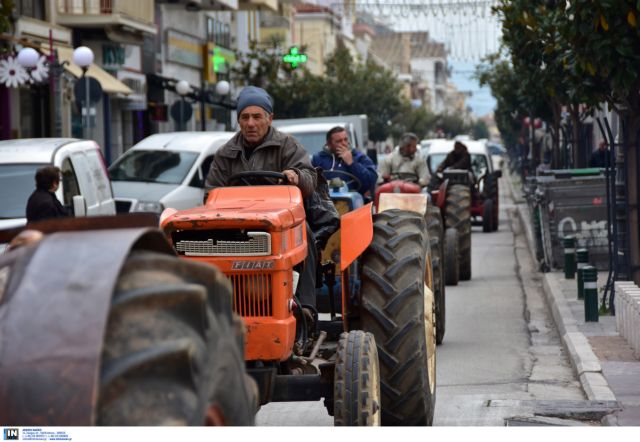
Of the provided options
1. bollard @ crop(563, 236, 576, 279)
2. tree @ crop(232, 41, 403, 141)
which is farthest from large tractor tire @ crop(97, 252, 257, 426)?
tree @ crop(232, 41, 403, 141)

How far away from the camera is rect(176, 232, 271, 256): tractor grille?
20.7 ft

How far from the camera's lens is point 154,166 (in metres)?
22.6

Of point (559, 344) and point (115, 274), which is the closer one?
point (115, 274)

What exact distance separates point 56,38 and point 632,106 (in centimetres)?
2440

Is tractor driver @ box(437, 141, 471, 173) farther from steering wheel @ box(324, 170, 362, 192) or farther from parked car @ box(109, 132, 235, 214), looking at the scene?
steering wheel @ box(324, 170, 362, 192)

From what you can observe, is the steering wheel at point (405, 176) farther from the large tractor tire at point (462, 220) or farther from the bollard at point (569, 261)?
the bollard at point (569, 261)

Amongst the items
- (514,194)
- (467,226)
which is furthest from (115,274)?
(514,194)

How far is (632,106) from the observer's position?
44.9 feet

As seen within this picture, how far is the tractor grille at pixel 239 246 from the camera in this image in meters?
6.30

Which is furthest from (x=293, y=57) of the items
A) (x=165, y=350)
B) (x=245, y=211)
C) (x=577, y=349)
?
(x=165, y=350)

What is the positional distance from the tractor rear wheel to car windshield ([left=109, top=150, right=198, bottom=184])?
9176mm

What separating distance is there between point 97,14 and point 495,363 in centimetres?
2833

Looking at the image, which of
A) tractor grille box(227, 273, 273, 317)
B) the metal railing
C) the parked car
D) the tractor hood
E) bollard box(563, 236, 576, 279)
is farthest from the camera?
the metal railing
